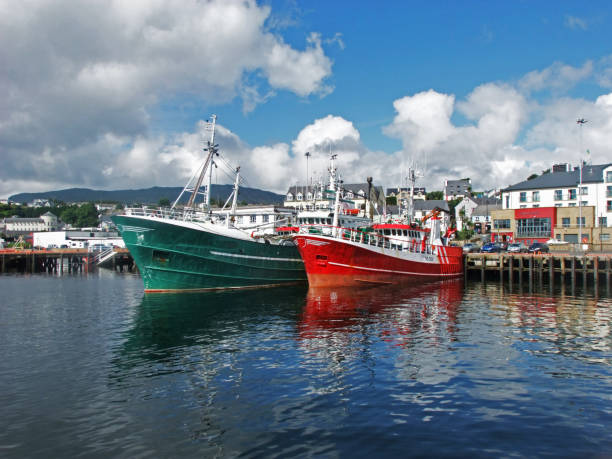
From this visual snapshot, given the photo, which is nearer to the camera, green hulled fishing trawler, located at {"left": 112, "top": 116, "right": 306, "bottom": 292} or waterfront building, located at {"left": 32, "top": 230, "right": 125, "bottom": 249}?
green hulled fishing trawler, located at {"left": 112, "top": 116, "right": 306, "bottom": 292}

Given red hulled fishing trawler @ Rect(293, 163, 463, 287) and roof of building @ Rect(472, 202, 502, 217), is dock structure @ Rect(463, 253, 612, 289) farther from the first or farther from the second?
roof of building @ Rect(472, 202, 502, 217)

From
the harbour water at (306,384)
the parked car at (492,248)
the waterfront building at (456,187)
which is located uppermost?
the waterfront building at (456,187)

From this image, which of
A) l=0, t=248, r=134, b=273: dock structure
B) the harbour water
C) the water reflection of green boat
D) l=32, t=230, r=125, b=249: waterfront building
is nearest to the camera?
the harbour water

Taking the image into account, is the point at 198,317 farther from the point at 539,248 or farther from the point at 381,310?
the point at 539,248

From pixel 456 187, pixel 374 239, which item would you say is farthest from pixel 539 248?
pixel 456 187

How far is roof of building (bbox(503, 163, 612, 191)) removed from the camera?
217ft

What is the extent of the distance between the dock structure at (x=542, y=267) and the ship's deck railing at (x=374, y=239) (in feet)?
28.5

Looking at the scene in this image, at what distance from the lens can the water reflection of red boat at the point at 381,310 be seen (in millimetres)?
19875

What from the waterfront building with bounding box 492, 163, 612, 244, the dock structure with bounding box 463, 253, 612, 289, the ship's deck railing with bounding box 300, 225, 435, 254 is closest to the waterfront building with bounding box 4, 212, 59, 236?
the waterfront building with bounding box 492, 163, 612, 244

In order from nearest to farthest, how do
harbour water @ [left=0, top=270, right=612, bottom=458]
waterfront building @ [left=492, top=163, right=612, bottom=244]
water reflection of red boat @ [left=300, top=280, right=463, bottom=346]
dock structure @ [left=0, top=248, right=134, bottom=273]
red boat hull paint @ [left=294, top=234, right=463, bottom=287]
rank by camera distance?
harbour water @ [left=0, top=270, right=612, bottom=458]
water reflection of red boat @ [left=300, top=280, right=463, bottom=346]
red boat hull paint @ [left=294, top=234, right=463, bottom=287]
waterfront building @ [left=492, top=163, right=612, bottom=244]
dock structure @ [left=0, top=248, right=134, bottom=273]

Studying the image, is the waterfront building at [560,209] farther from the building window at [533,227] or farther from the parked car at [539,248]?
the parked car at [539,248]

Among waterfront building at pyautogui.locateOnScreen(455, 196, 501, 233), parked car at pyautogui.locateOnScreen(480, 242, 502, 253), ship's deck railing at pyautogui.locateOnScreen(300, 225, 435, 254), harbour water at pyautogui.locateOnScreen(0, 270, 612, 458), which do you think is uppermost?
waterfront building at pyautogui.locateOnScreen(455, 196, 501, 233)

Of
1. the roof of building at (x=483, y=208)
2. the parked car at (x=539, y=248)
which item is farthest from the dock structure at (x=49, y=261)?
the roof of building at (x=483, y=208)

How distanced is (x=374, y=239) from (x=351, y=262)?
4070 mm
